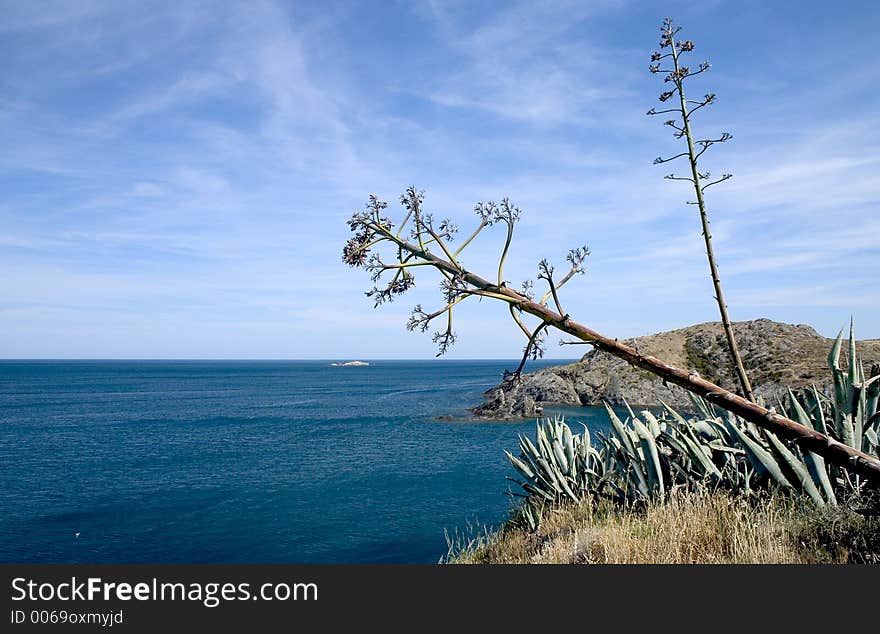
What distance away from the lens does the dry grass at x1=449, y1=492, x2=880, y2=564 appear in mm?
4438

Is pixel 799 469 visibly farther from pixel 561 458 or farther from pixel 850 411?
pixel 561 458

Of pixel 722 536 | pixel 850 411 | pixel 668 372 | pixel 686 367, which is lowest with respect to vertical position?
pixel 686 367

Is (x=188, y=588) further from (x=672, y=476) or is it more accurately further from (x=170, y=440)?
(x=170, y=440)

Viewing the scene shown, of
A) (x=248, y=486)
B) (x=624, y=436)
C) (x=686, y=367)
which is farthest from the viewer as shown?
(x=686, y=367)

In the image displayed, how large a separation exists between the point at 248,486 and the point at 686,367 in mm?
48030

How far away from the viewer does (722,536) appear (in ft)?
→ 16.1

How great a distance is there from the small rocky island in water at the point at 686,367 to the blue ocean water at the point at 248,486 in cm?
475

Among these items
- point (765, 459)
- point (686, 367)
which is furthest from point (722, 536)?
point (686, 367)

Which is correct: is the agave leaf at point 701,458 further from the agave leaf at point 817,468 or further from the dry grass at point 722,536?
the agave leaf at point 817,468

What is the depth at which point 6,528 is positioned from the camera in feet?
70.6

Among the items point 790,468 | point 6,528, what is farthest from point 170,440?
point 790,468

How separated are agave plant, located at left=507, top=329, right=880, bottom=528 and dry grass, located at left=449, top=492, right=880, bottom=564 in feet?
1.07

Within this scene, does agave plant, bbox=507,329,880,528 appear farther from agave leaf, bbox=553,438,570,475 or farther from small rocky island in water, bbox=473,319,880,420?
small rocky island in water, bbox=473,319,880,420

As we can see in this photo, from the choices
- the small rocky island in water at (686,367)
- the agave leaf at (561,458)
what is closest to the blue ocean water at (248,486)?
the small rocky island in water at (686,367)
